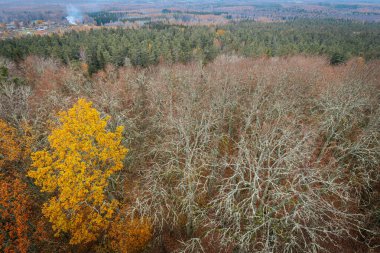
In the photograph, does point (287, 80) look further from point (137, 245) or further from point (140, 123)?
point (137, 245)

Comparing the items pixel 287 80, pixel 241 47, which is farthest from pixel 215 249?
pixel 241 47

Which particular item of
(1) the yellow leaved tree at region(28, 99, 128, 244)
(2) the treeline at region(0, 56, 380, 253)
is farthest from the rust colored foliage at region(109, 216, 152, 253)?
(1) the yellow leaved tree at region(28, 99, 128, 244)

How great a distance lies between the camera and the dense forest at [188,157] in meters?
10.6

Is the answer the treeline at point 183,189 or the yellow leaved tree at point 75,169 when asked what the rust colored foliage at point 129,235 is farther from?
the yellow leaved tree at point 75,169

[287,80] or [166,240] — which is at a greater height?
[287,80]

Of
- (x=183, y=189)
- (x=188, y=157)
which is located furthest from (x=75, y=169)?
(x=183, y=189)

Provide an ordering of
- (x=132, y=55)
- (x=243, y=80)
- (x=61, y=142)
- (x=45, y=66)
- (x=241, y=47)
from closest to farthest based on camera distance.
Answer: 1. (x=61, y=142)
2. (x=243, y=80)
3. (x=45, y=66)
4. (x=132, y=55)
5. (x=241, y=47)

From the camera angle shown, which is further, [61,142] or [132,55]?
[132,55]

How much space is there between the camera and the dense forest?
10.6m

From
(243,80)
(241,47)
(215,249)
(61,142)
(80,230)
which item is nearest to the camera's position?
(61,142)

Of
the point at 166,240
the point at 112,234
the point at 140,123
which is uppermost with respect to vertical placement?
the point at 140,123

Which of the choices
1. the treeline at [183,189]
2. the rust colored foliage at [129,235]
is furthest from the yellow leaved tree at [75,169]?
the rust colored foliage at [129,235]

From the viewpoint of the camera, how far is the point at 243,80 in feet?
92.1

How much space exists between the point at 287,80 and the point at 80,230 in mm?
25077
